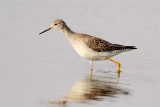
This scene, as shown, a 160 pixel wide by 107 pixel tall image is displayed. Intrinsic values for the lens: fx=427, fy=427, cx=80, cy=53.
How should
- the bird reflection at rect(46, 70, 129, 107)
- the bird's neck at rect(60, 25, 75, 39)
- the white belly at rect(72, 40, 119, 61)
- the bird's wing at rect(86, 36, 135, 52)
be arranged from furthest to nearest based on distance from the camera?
Result: 1. the bird's neck at rect(60, 25, 75, 39)
2. the bird's wing at rect(86, 36, 135, 52)
3. the white belly at rect(72, 40, 119, 61)
4. the bird reflection at rect(46, 70, 129, 107)

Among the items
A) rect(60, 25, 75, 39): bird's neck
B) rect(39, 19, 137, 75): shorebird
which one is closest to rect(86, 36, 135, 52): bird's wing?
rect(39, 19, 137, 75): shorebird

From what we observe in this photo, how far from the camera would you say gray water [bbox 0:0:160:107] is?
9.99 metres

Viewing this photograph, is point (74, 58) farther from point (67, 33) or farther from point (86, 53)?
point (86, 53)

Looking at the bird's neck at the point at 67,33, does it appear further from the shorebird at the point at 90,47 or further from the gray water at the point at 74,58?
the gray water at the point at 74,58

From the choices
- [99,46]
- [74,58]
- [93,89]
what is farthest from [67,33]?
[93,89]

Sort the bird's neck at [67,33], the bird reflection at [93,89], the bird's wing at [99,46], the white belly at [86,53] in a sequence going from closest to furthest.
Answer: the bird reflection at [93,89] → the white belly at [86,53] → the bird's wing at [99,46] → the bird's neck at [67,33]

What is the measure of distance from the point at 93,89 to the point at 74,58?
406 centimetres

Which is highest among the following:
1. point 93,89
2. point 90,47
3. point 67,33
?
point 67,33

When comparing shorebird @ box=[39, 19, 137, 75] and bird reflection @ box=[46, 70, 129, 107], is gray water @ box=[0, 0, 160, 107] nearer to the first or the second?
bird reflection @ box=[46, 70, 129, 107]

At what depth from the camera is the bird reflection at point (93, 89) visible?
32.4 feet

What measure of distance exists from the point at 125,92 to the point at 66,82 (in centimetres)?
162

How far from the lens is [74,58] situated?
1483 cm

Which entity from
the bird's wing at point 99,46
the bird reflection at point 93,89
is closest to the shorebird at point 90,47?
the bird's wing at point 99,46

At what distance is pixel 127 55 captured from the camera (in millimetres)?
16109
